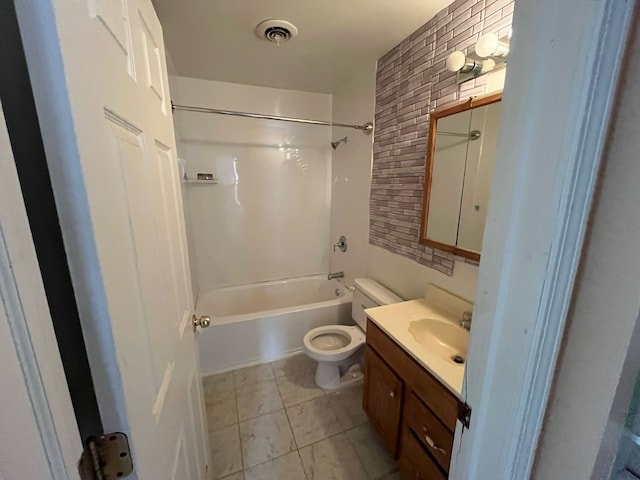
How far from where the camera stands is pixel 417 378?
1135mm

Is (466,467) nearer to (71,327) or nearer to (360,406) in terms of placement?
(71,327)

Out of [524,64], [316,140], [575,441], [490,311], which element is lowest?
[575,441]

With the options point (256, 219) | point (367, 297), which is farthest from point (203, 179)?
point (367, 297)

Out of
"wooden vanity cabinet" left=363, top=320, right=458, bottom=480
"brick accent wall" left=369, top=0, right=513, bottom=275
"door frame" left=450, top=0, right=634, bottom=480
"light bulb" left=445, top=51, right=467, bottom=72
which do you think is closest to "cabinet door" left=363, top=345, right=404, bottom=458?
"wooden vanity cabinet" left=363, top=320, right=458, bottom=480

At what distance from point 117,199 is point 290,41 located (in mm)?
1674

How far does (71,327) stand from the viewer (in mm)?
433

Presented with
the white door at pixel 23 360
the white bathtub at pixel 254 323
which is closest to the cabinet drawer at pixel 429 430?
the white door at pixel 23 360

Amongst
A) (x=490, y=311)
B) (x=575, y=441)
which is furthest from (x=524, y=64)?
(x=575, y=441)

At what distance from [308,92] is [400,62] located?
3.78ft

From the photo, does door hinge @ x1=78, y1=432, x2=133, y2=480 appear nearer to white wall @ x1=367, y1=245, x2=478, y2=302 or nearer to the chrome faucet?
white wall @ x1=367, y1=245, x2=478, y2=302

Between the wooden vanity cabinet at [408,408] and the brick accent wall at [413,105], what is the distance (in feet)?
1.84

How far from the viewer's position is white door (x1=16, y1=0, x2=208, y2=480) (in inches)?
13.5

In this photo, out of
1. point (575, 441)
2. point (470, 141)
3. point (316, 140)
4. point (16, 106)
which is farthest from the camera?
point (316, 140)

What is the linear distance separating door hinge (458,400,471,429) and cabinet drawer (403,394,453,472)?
425 millimetres
